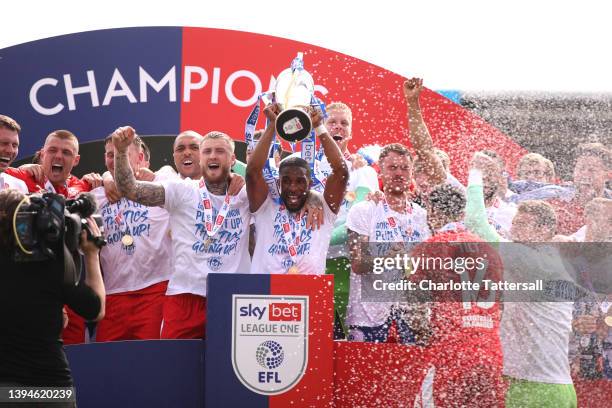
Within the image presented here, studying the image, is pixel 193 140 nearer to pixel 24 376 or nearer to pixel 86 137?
pixel 86 137

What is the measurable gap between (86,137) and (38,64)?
767 mm

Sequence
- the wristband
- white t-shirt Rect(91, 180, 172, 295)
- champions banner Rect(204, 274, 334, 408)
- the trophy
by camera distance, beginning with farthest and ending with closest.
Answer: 1. white t-shirt Rect(91, 180, 172, 295)
2. the wristband
3. the trophy
4. champions banner Rect(204, 274, 334, 408)

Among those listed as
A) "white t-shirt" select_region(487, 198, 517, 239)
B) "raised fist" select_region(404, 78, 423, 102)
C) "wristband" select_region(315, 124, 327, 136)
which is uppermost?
"raised fist" select_region(404, 78, 423, 102)

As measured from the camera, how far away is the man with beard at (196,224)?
5969mm

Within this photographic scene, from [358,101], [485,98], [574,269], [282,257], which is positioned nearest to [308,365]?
[282,257]

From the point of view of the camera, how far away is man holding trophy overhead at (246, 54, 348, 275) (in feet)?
19.5

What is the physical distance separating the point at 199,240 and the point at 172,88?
8.39ft

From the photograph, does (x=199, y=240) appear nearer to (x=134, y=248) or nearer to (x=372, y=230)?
(x=134, y=248)

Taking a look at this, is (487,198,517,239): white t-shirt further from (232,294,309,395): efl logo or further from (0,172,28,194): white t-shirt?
(0,172,28,194): white t-shirt

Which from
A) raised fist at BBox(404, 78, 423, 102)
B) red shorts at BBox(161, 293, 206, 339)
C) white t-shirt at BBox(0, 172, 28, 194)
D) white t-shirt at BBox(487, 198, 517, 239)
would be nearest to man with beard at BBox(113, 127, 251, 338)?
red shorts at BBox(161, 293, 206, 339)

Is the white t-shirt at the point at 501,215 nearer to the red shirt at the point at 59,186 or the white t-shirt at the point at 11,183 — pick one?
the red shirt at the point at 59,186

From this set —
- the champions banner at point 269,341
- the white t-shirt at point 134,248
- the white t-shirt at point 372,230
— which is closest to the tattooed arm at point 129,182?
the white t-shirt at point 134,248

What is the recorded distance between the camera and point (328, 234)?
6.08 m

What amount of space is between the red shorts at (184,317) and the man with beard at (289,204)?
41 cm
